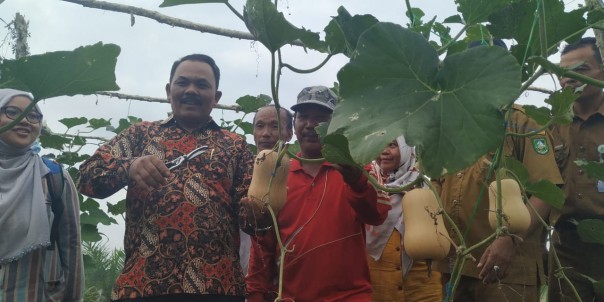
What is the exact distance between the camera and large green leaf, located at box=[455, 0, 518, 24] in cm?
121

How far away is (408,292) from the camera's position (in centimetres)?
247

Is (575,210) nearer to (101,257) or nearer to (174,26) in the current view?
(174,26)

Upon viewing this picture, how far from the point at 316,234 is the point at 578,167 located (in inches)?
51.0

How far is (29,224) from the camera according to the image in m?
2.34

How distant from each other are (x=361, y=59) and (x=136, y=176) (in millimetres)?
1206

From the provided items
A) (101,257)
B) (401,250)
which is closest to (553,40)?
(401,250)

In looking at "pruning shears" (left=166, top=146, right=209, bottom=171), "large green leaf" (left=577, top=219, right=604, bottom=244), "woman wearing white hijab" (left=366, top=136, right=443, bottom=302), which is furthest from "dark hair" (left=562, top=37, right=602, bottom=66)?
"pruning shears" (left=166, top=146, right=209, bottom=171)

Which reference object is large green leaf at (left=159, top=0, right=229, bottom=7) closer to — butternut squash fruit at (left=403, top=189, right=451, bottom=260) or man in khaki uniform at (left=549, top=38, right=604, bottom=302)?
butternut squash fruit at (left=403, top=189, right=451, bottom=260)

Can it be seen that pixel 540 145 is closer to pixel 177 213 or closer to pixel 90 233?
pixel 177 213

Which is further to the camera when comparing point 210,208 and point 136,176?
point 210,208

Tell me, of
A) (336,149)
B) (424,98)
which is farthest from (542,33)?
(336,149)

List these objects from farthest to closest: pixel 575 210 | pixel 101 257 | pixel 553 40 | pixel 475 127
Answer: pixel 101 257 → pixel 575 210 → pixel 553 40 → pixel 475 127

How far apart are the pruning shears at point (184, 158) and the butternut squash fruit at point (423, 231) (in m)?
0.93

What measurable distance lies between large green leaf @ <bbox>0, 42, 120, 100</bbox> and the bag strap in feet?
5.21
